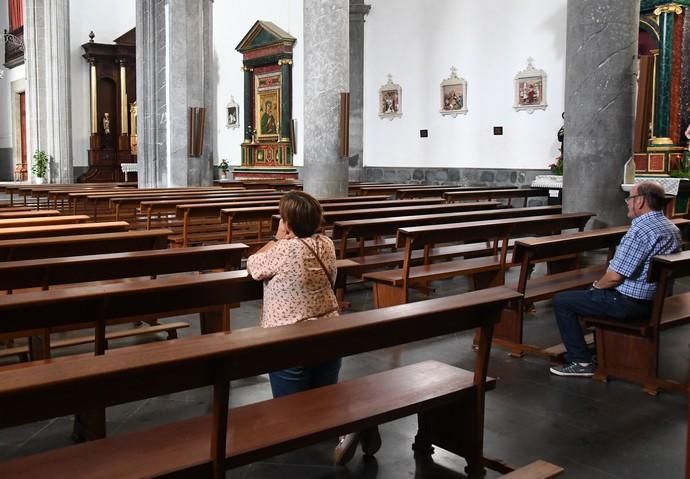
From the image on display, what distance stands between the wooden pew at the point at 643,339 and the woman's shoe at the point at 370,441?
6.12 feet

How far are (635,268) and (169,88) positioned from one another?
12317 mm

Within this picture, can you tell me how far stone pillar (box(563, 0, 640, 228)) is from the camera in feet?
27.5

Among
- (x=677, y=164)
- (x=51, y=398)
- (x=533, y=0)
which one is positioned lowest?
(x=51, y=398)

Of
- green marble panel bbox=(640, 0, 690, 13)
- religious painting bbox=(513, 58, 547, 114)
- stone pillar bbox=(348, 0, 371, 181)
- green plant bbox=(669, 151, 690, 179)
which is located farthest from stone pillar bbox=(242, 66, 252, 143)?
green plant bbox=(669, 151, 690, 179)

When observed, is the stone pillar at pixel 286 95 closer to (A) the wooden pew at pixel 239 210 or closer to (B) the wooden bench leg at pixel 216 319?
(A) the wooden pew at pixel 239 210

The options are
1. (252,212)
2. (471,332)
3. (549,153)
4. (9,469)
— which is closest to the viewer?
(9,469)

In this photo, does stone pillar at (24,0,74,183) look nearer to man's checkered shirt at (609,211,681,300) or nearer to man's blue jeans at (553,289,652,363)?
man's blue jeans at (553,289,652,363)

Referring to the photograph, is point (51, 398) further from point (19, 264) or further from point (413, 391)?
point (19, 264)

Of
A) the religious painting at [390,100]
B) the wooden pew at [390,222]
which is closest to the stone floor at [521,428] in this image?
the wooden pew at [390,222]

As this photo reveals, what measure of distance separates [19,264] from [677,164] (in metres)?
10.8

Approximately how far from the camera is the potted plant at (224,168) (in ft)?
74.2

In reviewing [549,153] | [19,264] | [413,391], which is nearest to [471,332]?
[413,391]

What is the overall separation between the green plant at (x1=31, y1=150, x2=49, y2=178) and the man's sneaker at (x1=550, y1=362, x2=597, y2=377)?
1994 centimetres

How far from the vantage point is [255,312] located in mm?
6438
